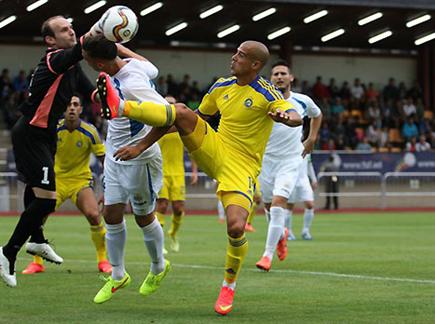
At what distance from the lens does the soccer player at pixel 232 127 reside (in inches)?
338

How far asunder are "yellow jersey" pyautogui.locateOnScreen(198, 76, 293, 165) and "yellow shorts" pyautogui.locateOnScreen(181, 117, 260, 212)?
93 mm

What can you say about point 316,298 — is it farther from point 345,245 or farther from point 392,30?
point 392,30

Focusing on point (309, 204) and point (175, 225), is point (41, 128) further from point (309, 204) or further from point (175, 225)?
point (309, 204)

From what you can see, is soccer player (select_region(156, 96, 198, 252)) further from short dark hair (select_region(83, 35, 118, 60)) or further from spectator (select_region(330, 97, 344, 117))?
spectator (select_region(330, 97, 344, 117))

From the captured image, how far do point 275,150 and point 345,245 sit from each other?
3725 mm

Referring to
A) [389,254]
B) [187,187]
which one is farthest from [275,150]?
[187,187]

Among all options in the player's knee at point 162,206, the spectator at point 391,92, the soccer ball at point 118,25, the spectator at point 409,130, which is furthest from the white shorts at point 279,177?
the spectator at point 391,92

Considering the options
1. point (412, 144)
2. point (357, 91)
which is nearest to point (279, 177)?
→ point (412, 144)

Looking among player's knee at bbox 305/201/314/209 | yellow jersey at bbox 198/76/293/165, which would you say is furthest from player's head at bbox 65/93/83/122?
player's knee at bbox 305/201/314/209

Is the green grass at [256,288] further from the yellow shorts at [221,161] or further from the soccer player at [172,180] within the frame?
the yellow shorts at [221,161]

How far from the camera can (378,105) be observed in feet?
138

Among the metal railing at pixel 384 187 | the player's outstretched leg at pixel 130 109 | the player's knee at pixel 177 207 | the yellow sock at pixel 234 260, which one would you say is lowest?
the metal railing at pixel 384 187

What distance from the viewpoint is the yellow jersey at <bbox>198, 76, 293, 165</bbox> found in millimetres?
9430

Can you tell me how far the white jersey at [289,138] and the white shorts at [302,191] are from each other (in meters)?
4.03
